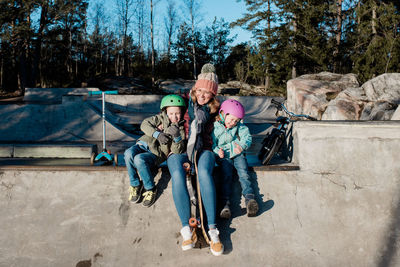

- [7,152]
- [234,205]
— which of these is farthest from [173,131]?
[7,152]

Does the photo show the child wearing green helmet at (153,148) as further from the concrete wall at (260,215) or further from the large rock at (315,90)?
the large rock at (315,90)

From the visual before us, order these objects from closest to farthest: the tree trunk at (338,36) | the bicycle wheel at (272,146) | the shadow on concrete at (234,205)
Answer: the shadow on concrete at (234,205), the bicycle wheel at (272,146), the tree trunk at (338,36)

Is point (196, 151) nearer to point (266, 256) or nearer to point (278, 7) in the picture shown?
point (266, 256)

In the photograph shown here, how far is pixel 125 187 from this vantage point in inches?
117

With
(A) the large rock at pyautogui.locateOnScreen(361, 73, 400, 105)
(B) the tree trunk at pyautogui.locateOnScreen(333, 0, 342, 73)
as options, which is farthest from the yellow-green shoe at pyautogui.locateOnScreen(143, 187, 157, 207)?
(B) the tree trunk at pyautogui.locateOnScreen(333, 0, 342, 73)

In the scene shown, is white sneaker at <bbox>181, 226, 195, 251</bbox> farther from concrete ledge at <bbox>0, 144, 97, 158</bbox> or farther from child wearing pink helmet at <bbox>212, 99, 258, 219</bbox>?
concrete ledge at <bbox>0, 144, 97, 158</bbox>

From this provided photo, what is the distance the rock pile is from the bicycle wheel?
299cm

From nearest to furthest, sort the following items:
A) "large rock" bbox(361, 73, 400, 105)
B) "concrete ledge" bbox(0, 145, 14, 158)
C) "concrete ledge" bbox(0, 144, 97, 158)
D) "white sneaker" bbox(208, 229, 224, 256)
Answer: "white sneaker" bbox(208, 229, 224, 256)
"concrete ledge" bbox(0, 144, 97, 158)
"concrete ledge" bbox(0, 145, 14, 158)
"large rock" bbox(361, 73, 400, 105)

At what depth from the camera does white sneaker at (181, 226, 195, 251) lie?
2.33m

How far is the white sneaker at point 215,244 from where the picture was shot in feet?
7.63

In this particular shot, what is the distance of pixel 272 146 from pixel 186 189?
1427 millimetres

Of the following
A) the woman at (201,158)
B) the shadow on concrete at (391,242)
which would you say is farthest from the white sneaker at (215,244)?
the shadow on concrete at (391,242)

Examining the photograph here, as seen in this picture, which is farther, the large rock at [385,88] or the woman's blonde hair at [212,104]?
the large rock at [385,88]

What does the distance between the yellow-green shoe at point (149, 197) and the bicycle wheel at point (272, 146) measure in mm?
1443
